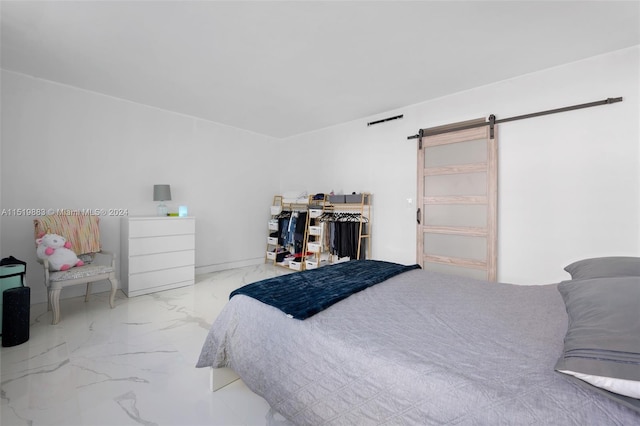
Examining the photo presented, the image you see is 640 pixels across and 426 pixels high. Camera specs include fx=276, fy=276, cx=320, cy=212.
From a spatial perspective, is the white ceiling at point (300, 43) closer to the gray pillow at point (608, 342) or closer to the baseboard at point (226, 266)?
the gray pillow at point (608, 342)

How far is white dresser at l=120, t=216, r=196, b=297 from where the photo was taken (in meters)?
3.37

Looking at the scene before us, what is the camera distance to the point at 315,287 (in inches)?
70.0

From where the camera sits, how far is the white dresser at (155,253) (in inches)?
132

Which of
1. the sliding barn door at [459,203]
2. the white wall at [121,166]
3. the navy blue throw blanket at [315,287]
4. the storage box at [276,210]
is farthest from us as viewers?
the storage box at [276,210]

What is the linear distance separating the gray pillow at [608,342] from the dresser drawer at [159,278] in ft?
12.9

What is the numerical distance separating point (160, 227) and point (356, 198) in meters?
2.73

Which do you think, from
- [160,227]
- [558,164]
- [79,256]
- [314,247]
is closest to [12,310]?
[79,256]

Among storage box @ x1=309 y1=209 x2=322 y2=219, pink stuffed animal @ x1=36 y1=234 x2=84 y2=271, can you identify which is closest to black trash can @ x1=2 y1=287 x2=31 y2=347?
pink stuffed animal @ x1=36 y1=234 x2=84 y2=271

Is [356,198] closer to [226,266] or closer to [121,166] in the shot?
[226,266]

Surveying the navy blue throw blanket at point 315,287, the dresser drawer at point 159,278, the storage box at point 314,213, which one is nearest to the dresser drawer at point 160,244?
the dresser drawer at point 159,278

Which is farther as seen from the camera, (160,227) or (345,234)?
(345,234)

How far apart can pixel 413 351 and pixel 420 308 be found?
1.60 ft

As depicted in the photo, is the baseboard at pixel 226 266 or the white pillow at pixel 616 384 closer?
the white pillow at pixel 616 384

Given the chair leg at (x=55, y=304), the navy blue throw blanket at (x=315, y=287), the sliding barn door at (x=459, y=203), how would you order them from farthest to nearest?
the sliding barn door at (x=459, y=203), the chair leg at (x=55, y=304), the navy blue throw blanket at (x=315, y=287)
